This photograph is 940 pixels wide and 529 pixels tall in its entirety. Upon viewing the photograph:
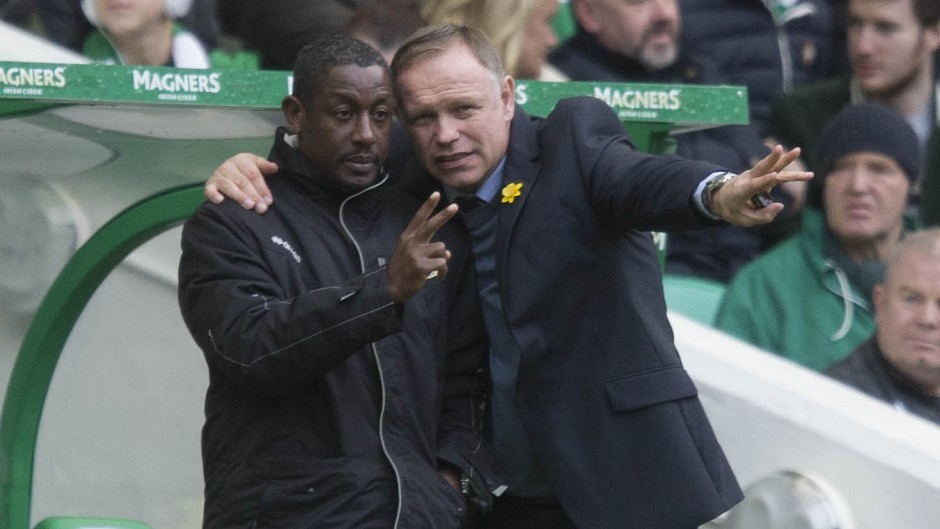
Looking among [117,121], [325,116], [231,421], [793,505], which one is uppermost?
[117,121]

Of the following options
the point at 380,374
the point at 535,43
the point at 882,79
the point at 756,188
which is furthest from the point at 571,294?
the point at 882,79

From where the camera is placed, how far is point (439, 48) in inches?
141

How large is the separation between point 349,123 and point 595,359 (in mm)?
635

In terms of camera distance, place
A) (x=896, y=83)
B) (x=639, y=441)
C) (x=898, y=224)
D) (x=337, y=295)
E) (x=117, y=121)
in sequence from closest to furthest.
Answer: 1. (x=337, y=295)
2. (x=639, y=441)
3. (x=117, y=121)
4. (x=898, y=224)
5. (x=896, y=83)

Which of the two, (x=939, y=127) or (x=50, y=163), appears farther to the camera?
(x=939, y=127)

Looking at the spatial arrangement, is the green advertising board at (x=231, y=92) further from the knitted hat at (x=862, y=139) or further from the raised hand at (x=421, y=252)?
the knitted hat at (x=862, y=139)

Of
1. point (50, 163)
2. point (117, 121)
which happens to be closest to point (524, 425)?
point (117, 121)

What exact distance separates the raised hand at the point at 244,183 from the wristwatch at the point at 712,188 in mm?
855

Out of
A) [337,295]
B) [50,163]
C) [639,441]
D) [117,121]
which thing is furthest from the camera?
[50,163]

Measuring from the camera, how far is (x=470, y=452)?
3648 mm

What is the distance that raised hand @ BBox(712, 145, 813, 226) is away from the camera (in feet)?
9.85

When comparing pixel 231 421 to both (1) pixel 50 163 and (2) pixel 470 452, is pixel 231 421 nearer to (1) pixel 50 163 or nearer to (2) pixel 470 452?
(2) pixel 470 452

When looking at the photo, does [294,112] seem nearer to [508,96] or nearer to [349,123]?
[349,123]

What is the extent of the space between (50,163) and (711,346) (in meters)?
1.66
